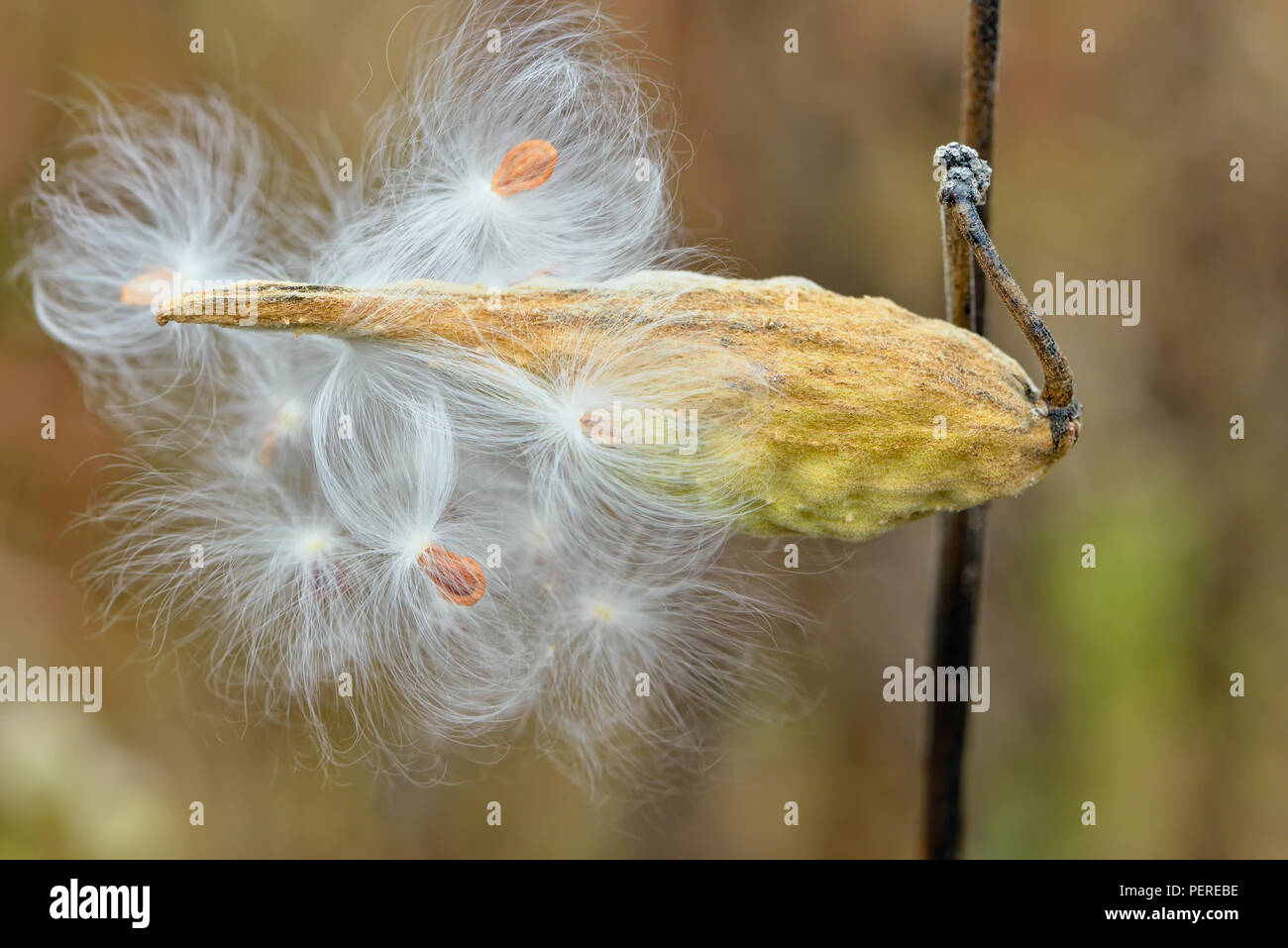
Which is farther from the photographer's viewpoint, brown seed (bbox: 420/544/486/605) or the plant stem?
brown seed (bbox: 420/544/486/605)

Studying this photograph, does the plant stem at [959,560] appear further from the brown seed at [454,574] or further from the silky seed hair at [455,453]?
the brown seed at [454,574]

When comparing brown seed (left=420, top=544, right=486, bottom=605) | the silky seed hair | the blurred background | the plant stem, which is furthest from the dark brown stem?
the blurred background

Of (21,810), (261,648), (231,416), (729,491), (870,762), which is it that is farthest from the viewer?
(870,762)

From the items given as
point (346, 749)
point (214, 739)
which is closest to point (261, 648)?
point (346, 749)

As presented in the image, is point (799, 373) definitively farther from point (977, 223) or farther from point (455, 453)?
point (455, 453)

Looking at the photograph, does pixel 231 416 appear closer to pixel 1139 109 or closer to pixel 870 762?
pixel 870 762

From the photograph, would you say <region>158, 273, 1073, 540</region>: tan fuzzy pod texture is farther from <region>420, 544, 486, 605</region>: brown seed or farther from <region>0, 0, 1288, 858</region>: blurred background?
<region>0, 0, 1288, 858</region>: blurred background

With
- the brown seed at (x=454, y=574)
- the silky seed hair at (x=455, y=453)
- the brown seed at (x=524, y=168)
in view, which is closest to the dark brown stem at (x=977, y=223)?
the silky seed hair at (x=455, y=453)

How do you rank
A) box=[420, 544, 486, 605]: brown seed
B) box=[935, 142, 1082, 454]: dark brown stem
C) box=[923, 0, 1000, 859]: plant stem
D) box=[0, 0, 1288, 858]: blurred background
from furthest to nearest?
box=[0, 0, 1288, 858]: blurred background < box=[420, 544, 486, 605]: brown seed < box=[923, 0, 1000, 859]: plant stem < box=[935, 142, 1082, 454]: dark brown stem
